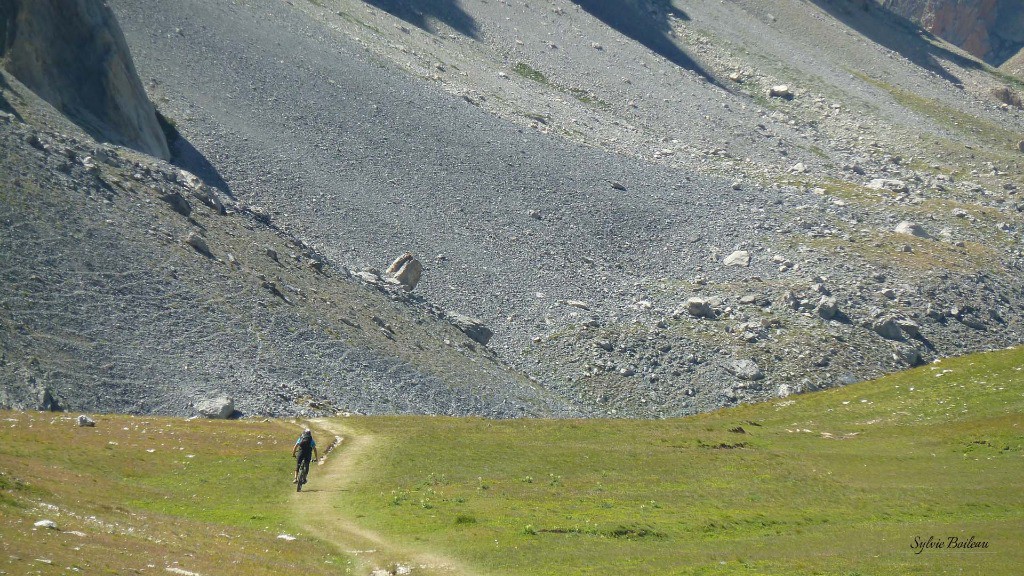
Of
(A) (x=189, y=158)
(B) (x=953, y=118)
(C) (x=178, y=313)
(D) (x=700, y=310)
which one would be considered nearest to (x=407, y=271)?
(A) (x=189, y=158)

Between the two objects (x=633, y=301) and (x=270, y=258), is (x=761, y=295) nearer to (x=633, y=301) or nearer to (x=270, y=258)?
(x=633, y=301)

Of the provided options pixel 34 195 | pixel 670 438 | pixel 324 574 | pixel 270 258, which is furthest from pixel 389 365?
pixel 324 574

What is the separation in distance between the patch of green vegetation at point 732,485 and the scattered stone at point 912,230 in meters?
24.4

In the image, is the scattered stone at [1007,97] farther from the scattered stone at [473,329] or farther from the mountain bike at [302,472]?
the mountain bike at [302,472]

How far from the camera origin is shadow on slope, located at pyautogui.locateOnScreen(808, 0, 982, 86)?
170 metres

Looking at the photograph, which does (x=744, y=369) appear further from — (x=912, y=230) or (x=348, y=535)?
(x=348, y=535)

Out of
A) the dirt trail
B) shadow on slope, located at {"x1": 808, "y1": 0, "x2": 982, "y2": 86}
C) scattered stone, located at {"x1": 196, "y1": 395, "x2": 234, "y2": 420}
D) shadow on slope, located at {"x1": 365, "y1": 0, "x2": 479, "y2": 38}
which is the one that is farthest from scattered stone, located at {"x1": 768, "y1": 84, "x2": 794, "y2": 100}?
the dirt trail

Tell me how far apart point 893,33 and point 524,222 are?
123 m

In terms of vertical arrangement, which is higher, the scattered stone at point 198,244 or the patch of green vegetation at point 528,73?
the patch of green vegetation at point 528,73

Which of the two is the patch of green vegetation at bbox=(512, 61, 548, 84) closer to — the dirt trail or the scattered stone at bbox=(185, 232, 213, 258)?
the scattered stone at bbox=(185, 232, 213, 258)

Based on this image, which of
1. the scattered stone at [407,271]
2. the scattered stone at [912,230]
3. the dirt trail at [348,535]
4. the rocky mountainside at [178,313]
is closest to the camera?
the dirt trail at [348,535]

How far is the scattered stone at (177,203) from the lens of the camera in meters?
62.6

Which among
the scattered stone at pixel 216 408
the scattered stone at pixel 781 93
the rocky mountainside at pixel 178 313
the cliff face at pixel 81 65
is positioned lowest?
the scattered stone at pixel 216 408

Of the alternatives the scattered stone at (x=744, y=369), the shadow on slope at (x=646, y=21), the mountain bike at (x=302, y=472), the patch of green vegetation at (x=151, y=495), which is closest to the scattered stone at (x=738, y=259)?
the scattered stone at (x=744, y=369)
